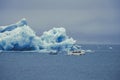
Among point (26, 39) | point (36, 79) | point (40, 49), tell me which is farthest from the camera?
point (40, 49)

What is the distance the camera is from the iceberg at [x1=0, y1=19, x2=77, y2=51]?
62.6 metres

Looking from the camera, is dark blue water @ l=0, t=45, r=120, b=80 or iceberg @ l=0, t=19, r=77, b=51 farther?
iceberg @ l=0, t=19, r=77, b=51

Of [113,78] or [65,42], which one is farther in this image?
[65,42]

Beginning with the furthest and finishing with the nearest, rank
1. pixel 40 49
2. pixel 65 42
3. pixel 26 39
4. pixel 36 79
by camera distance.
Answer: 1. pixel 40 49
2. pixel 65 42
3. pixel 26 39
4. pixel 36 79

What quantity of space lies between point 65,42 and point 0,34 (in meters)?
12.4

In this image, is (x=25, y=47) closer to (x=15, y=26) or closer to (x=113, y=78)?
(x=15, y=26)

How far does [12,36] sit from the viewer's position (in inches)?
2479

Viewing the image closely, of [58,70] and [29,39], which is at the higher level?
[29,39]

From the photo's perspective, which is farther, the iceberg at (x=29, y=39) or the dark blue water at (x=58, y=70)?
the iceberg at (x=29, y=39)

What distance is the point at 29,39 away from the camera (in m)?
63.1

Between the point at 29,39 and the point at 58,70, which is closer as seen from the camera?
the point at 58,70

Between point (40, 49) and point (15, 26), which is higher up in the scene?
point (15, 26)

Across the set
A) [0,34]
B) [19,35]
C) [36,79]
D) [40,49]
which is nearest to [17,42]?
[19,35]

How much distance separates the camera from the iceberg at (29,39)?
205ft
